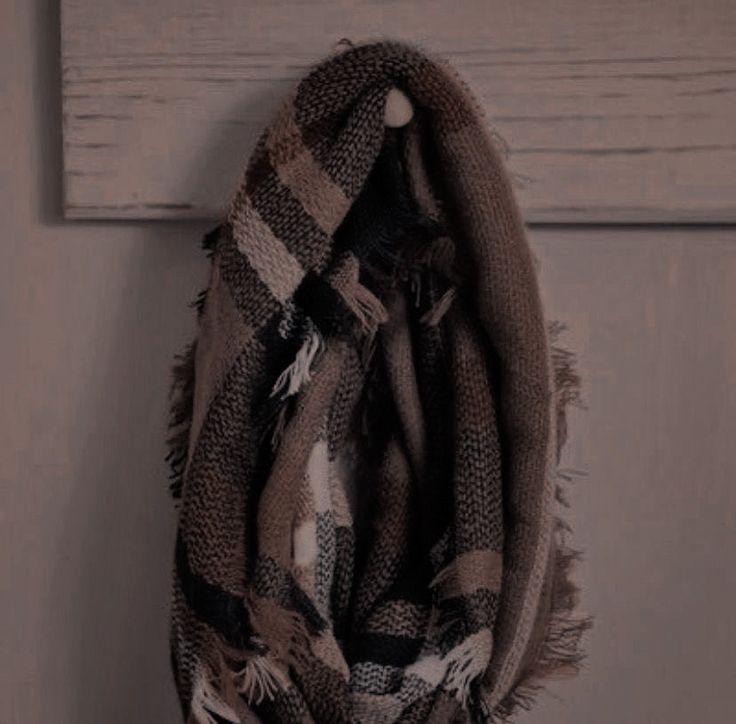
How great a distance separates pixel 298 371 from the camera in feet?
1.86

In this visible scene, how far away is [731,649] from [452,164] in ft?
1.37

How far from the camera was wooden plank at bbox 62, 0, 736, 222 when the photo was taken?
0.59 meters

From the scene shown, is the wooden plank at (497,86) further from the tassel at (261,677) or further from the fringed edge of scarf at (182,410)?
the tassel at (261,677)

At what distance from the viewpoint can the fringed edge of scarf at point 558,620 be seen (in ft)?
2.03

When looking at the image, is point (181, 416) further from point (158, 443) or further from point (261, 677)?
point (261, 677)

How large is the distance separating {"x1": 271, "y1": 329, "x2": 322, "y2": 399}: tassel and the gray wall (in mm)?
130

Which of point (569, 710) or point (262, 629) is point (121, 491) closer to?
point (262, 629)

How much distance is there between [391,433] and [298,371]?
0.10 meters

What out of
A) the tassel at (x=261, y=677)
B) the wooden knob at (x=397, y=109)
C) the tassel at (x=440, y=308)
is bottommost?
the tassel at (x=261, y=677)

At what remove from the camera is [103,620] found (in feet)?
2.34

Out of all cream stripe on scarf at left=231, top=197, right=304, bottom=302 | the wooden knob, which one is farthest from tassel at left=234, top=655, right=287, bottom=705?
the wooden knob

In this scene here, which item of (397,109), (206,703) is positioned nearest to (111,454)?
(206,703)

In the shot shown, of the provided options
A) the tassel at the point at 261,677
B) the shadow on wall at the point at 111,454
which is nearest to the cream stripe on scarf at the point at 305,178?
the shadow on wall at the point at 111,454

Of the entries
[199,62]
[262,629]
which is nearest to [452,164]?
[199,62]
